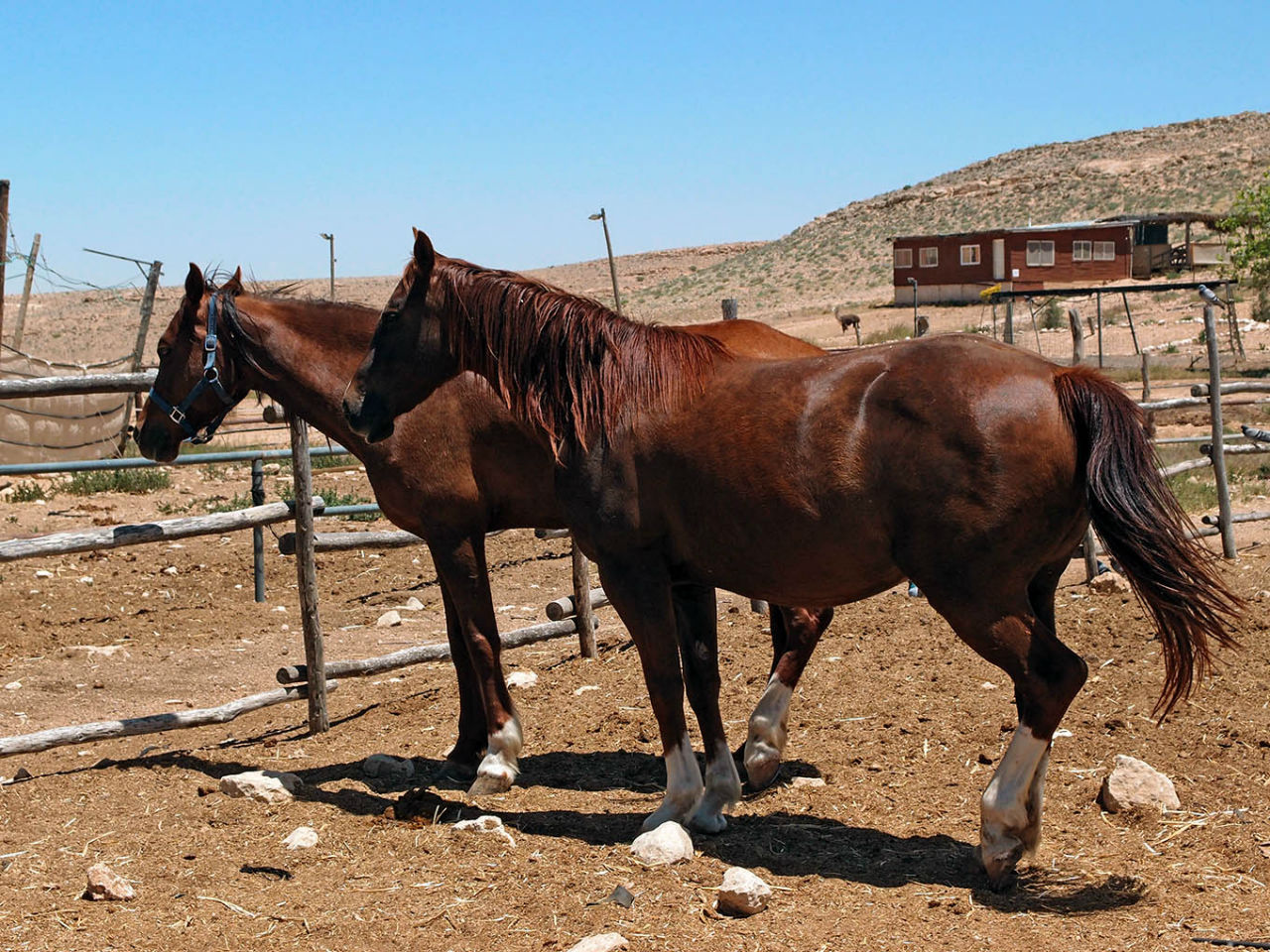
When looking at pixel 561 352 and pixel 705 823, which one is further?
pixel 561 352

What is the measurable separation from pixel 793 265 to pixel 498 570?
197 feet

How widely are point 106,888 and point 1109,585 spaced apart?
263 inches

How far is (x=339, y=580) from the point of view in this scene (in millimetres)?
10781

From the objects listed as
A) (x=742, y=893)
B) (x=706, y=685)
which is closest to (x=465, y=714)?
(x=706, y=685)

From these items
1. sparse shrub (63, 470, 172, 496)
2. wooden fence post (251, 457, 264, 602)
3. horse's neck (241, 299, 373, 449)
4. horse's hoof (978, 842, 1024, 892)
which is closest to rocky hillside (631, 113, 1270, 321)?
sparse shrub (63, 470, 172, 496)

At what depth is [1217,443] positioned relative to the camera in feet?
33.7

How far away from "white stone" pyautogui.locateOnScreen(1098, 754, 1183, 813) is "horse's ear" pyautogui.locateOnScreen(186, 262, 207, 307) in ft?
14.8

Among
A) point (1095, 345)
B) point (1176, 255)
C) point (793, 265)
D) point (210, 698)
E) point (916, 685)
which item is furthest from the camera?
point (793, 265)

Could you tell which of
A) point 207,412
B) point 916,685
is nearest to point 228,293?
point 207,412

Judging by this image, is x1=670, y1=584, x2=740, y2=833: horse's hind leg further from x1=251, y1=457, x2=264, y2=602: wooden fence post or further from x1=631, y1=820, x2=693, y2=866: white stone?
x1=251, y1=457, x2=264, y2=602: wooden fence post

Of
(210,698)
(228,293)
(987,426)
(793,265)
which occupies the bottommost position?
(210,698)

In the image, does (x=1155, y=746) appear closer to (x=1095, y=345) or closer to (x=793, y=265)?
(x=1095, y=345)

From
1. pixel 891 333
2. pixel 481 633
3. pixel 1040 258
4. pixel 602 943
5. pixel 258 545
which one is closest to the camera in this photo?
pixel 602 943

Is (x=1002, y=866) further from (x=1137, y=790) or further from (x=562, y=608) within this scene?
(x=562, y=608)
